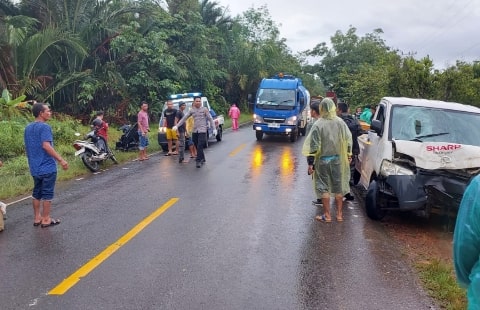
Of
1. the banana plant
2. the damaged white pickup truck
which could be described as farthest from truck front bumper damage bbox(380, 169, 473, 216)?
the banana plant

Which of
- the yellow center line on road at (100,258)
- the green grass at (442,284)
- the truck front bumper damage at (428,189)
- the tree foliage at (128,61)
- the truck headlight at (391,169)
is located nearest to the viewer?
the green grass at (442,284)

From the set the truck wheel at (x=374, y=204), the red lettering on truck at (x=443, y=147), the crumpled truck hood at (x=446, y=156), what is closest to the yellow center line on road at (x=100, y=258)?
the truck wheel at (x=374, y=204)

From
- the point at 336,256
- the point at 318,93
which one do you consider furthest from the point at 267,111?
the point at 318,93

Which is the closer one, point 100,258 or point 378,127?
point 100,258

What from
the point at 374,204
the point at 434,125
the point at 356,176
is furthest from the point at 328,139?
the point at 356,176

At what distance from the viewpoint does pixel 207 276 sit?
17.0 ft

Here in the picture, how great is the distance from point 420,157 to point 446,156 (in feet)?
1.13

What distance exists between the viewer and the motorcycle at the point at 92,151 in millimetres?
12391

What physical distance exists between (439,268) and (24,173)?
979 cm

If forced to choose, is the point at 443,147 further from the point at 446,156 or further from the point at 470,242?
the point at 470,242

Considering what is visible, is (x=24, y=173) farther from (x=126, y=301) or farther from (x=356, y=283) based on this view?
(x=356, y=283)

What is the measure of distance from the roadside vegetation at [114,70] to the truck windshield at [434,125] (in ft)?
9.68

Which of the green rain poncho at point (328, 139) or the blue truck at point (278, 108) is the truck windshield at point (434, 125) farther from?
the blue truck at point (278, 108)

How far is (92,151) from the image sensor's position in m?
12.6
